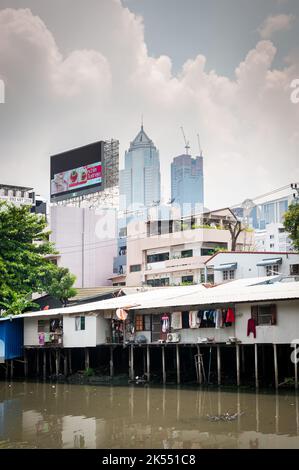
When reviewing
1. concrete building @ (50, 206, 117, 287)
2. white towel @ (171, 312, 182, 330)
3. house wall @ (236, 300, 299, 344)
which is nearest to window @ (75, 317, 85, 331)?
white towel @ (171, 312, 182, 330)

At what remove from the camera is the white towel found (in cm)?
2995

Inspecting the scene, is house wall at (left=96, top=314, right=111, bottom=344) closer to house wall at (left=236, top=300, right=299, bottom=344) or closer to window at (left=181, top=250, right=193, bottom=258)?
house wall at (left=236, top=300, right=299, bottom=344)

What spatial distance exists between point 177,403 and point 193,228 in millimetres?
31288

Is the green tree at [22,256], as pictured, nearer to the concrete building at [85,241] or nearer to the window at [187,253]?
the window at [187,253]

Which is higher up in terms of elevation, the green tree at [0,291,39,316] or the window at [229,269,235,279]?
the window at [229,269,235,279]

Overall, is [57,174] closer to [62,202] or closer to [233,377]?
[62,202]

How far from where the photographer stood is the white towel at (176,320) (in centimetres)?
2995

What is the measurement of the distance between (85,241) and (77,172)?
691 centimetres

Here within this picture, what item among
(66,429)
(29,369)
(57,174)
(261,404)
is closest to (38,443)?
(66,429)

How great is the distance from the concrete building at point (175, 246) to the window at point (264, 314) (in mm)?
24846

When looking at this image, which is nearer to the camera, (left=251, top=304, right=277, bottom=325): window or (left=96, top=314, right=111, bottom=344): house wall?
(left=251, top=304, right=277, bottom=325): window

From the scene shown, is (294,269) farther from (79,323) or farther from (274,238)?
(274,238)

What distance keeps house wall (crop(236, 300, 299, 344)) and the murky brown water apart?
253 centimetres

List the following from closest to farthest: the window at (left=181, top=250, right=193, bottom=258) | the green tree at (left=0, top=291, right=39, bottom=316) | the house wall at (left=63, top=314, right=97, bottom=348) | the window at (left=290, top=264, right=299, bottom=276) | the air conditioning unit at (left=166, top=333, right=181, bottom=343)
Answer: the air conditioning unit at (left=166, top=333, right=181, bottom=343) → the house wall at (left=63, top=314, right=97, bottom=348) → the green tree at (left=0, top=291, right=39, bottom=316) → the window at (left=290, top=264, right=299, bottom=276) → the window at (left=181, top=250, right=193, bottom=258)
